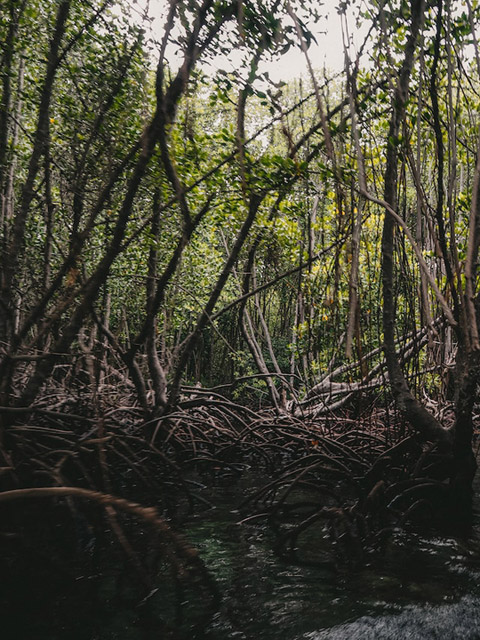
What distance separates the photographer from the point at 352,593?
2.31m

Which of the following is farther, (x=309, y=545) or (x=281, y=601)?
(x=309, y=545)

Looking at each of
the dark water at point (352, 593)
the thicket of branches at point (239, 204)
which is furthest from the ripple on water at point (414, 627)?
the thicket of branches at point (239, 204)

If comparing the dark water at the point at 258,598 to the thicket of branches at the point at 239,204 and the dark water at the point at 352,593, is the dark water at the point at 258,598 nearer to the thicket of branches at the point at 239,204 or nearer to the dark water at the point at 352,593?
the dark water at the point at 352,593

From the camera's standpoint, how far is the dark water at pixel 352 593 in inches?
80.2

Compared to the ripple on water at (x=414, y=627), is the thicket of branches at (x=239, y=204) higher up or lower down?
higher up

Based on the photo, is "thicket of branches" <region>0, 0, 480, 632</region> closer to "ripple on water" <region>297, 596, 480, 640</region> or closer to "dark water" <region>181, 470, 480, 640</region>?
"dark water" <region>181, 470, 480, 640</region>

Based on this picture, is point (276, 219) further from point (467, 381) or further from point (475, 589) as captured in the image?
point (475, 589)

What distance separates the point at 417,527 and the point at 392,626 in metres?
1.16

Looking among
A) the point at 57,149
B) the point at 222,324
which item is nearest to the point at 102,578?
the point at 57,149

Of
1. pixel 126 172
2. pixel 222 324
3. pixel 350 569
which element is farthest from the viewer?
pixel 222 324

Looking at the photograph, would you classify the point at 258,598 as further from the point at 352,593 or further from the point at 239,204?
the point at 239,204

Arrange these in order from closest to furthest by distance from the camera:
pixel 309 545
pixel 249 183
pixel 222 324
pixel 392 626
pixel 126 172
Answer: pixel 392 626 < pixel 309 545 < pixel 249 183 < pixel 126 172 < pixel 222 324

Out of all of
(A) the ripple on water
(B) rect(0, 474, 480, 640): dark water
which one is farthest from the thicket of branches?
(A) the ripple on water

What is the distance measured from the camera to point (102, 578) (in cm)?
243
